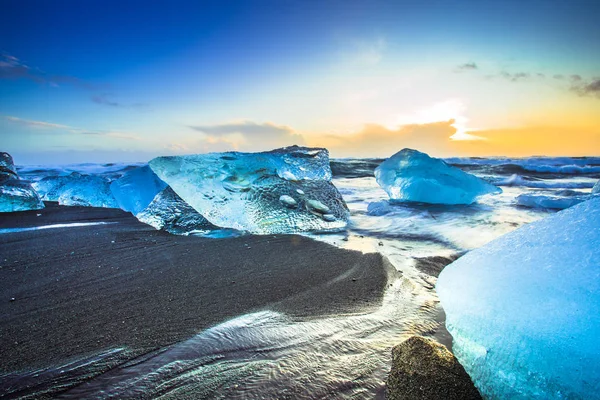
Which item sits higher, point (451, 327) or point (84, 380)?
point (451, 327)

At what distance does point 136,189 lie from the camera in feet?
18.8

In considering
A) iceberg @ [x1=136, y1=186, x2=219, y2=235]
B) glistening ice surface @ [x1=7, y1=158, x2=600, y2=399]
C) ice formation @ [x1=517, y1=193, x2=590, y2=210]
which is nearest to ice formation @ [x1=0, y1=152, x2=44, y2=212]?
iceberg @ [x1=136, y1=186, x2=219, y2=235]

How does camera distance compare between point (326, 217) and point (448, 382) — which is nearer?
point (448, 382)

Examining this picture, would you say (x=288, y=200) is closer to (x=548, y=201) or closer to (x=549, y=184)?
(x=548, y=201)

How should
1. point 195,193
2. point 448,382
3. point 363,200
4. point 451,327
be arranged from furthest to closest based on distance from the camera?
point 363,200 → point 195,193 → point 451,327 → point 448,382

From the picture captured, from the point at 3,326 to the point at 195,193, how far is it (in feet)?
8.36

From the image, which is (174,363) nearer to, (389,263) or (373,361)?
(373,361)

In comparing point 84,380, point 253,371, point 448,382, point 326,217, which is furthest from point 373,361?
point 326,217

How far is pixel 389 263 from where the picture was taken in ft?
8.82

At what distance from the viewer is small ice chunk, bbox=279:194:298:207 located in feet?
13.7

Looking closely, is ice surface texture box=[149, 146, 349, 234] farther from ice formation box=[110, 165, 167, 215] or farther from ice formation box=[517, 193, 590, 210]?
ice formation box=[517, 193, 590, 210]

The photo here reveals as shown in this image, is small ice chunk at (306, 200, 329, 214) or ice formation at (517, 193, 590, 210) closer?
small ice chunk at (306, 200, 329, 214)

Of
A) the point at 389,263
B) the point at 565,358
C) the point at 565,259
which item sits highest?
the point at 565,259

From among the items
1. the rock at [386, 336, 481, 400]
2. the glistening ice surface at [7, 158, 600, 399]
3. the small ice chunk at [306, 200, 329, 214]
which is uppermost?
the small ice chunk at [306, 200, 329, 214]
